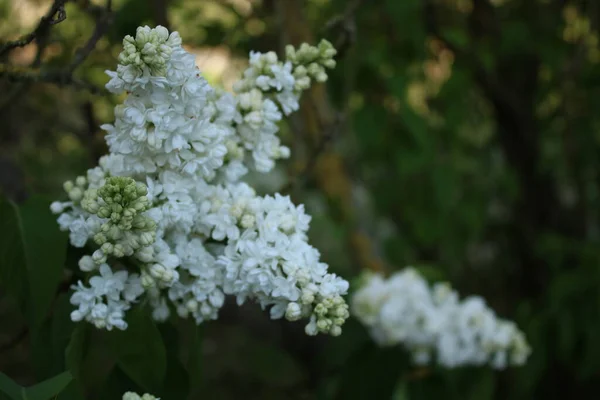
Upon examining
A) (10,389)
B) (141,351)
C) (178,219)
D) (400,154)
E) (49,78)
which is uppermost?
(400,154)

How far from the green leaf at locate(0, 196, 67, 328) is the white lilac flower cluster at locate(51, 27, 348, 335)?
0.05 m

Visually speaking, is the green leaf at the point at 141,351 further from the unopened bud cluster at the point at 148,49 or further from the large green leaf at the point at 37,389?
the unopened bud cluster at the point at 148,49

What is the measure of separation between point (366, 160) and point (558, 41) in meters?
0.88

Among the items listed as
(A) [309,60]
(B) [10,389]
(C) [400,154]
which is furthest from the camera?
(C) [400,154]

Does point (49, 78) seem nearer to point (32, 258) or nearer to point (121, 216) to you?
point (32, 258)

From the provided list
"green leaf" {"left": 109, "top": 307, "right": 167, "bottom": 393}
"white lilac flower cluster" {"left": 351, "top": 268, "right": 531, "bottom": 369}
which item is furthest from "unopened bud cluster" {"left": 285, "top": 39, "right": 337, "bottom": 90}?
"white lilac flower cluster" {"left": 351, "top": 268, "right": 531, "bottom": 369}

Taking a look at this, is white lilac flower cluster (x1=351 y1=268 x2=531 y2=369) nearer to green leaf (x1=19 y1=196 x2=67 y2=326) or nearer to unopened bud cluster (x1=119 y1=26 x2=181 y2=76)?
green leaf (x1=19 y1=196 x2=67 y2=326)

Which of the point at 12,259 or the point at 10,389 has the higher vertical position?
the point at 12,259

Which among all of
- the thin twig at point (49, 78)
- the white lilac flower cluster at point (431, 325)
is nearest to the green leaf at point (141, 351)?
the thin twig at point (49, 78)

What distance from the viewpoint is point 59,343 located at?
3.22 ft

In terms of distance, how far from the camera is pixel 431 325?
5.55 feet

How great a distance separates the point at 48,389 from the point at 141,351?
0.16 metres

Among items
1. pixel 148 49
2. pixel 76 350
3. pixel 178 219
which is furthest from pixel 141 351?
pixel 148 49

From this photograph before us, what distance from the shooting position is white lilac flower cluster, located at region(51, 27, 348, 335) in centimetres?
83
